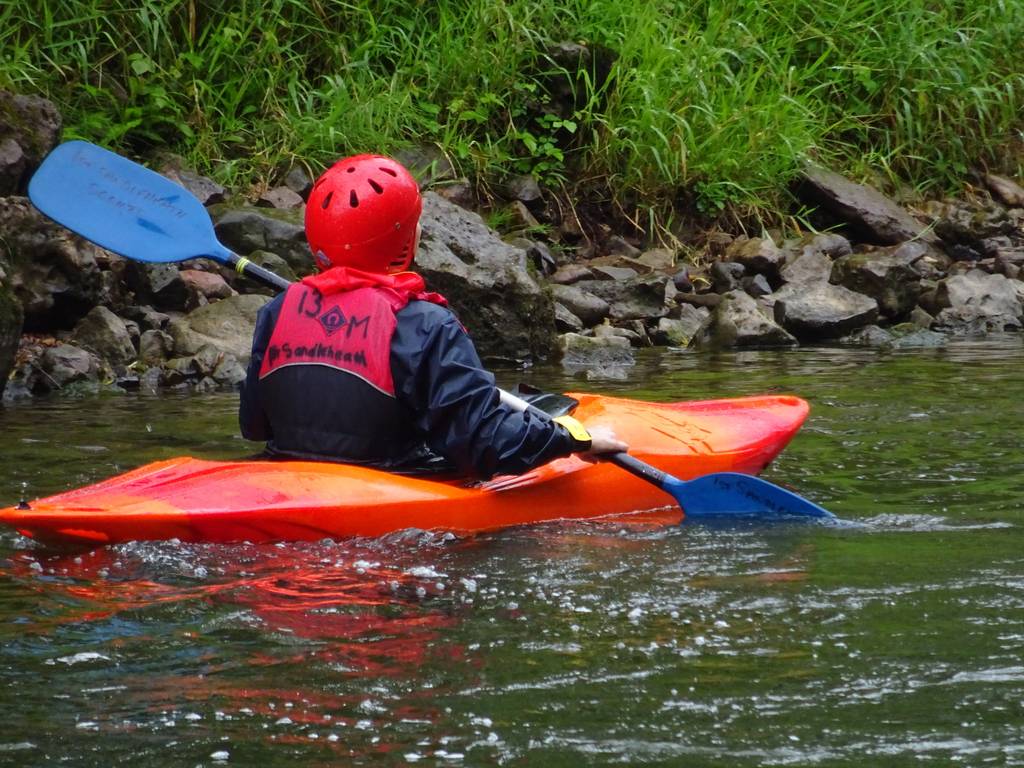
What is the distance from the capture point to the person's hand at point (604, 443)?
390cm

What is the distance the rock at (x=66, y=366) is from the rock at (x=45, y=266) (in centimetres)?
24

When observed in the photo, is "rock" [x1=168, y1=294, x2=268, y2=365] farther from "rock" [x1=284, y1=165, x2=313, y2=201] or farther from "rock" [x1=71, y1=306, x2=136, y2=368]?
"rock" [x1=284, y1=165, x2=313, y2=201]

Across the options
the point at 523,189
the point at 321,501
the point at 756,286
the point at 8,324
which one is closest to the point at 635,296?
the point at 756,286

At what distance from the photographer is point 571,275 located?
8555 millimetres

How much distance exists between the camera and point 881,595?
2.98 metres

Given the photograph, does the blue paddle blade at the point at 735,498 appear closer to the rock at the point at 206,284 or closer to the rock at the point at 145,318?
the rock at the point at 145,318

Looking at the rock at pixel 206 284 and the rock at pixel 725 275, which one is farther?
the rock at pixel 725 275

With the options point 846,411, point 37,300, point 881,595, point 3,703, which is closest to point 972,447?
point 846,411

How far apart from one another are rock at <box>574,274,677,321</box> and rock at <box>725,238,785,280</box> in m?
0.73

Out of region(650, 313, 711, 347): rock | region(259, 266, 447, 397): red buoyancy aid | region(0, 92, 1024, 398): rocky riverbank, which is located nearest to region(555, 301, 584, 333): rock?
region(0, 92, 1024, 398): rocky riverbank

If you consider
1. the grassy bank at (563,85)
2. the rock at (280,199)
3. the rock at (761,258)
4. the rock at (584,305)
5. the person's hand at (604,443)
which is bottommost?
the person's hand at (604,443)

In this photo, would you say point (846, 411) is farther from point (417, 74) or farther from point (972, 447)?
point (417, 74)

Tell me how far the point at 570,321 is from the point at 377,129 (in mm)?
1691

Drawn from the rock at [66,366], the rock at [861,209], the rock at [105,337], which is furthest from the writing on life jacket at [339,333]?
the rock at [861,209]
